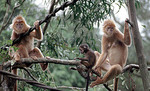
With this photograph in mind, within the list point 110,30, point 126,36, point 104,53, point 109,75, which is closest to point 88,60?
point 109,75

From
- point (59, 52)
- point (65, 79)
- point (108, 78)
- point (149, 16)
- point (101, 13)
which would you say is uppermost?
point (149, 16)

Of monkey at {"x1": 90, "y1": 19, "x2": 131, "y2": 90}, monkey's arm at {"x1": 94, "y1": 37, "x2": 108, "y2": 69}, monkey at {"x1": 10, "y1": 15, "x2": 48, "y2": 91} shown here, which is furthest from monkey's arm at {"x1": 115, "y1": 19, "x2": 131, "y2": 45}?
monkey at {"x1": 10, "y1": 15, "x2": 48, "y2": 91}

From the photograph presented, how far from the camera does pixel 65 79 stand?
13469 mm

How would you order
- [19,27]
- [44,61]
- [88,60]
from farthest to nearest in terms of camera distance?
[19,27]
[88,60]
[44,61]

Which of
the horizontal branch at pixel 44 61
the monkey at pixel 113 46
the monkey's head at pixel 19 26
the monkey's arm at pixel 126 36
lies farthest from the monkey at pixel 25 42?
the monkey's arm at pixel 126 36

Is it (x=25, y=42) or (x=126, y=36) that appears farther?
(x=25, y=42)

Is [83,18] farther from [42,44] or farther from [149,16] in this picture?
[149,16]

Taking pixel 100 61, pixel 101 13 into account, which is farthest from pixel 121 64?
pixel 101 13

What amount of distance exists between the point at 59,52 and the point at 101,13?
4.44ft

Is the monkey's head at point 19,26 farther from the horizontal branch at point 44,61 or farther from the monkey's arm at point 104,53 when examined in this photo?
the monkey's arm at point 104,53

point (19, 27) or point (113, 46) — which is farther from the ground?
point (19, 27)

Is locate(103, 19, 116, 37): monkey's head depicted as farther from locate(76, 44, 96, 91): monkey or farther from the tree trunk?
the tree trunk

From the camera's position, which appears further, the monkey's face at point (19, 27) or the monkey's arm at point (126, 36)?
the monkey's face at point (19, 27)

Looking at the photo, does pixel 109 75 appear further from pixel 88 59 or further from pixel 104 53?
pixel 104 53
